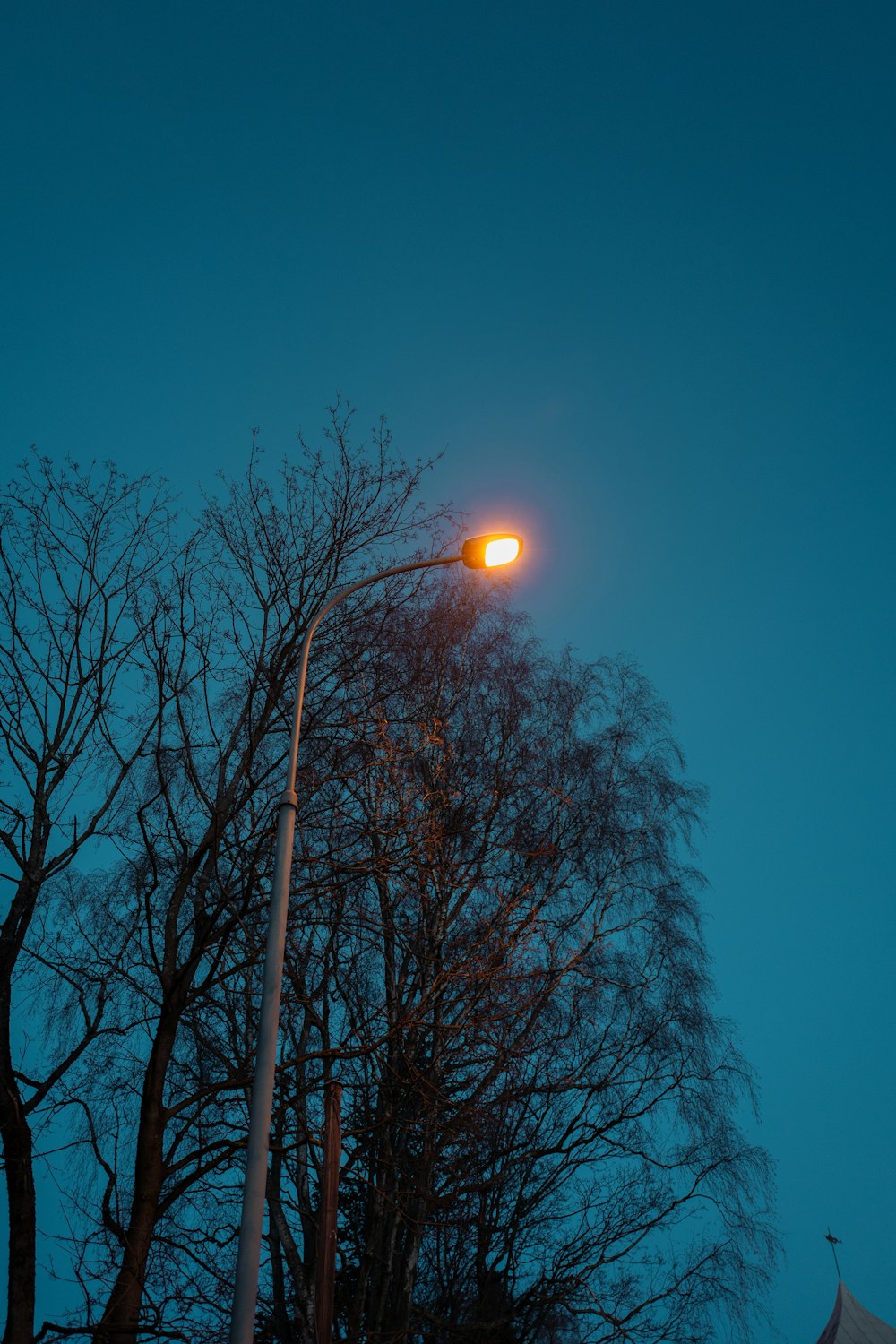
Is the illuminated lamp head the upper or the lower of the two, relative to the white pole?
upper

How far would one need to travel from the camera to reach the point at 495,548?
8547mm

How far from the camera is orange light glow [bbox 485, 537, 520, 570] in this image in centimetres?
852

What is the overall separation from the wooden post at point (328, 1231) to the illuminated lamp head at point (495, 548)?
4089mm

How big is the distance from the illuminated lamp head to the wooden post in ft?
13.4

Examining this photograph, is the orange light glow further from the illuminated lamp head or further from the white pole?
the white pole

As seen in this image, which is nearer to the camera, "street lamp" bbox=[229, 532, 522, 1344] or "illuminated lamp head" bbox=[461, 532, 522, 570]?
"street lamp" bbox=[229, 532, 522, 1344]

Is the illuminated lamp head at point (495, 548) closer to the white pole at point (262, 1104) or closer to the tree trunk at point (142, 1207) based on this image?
the white pole at point (262, 1104)

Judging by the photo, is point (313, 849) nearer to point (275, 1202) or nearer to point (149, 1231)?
point (275, 1202)

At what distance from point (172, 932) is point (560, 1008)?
6379mm

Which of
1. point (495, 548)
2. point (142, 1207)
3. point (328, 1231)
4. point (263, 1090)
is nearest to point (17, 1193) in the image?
point (142, 1207)

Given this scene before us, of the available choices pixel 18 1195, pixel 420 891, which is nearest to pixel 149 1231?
pixel 18 1195

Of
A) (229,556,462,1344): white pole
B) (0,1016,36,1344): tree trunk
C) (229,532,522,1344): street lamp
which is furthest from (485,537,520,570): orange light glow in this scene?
(0,1016,36,1344): tree trunk

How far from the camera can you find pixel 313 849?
13.2 metres

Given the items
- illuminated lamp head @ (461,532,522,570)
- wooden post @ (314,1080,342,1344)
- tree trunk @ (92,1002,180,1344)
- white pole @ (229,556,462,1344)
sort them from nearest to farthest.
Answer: white pole @ (229,556,462,1344) < wooden post @ (314,1080,342,1344) < tree trunk @ (92,1002,180,1344) < illuminated lamp head @ (461,532,522,570)
